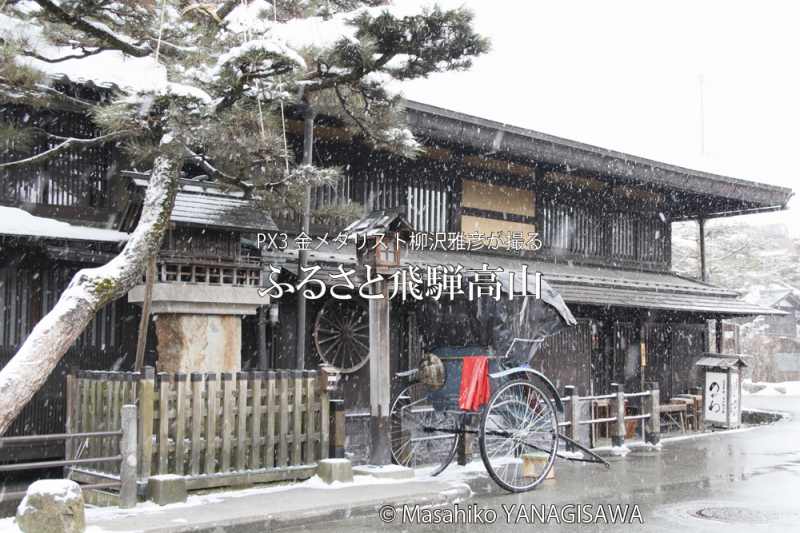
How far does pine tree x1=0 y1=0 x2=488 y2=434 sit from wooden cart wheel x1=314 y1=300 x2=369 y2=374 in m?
3.33

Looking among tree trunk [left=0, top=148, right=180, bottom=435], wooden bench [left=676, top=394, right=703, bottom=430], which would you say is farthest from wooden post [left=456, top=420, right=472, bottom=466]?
wooden bench [left=676, top=394, right=703, bottom=430]

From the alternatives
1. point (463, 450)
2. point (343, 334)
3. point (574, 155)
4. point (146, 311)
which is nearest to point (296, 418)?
point (146, 311)

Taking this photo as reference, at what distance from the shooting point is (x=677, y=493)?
1080cm

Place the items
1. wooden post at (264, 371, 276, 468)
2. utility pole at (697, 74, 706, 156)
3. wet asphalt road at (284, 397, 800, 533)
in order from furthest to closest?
utility pole at (697, 74, 706, 156) → wooden post at (264, 371, 276, 468) → wet asphalt road at (284, 397, 800, 533)

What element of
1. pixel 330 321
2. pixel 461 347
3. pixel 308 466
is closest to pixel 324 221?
pixel 330 321

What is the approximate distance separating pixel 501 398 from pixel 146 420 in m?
4.35

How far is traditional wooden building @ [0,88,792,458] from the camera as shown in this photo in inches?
451

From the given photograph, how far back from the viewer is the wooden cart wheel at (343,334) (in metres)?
14.0

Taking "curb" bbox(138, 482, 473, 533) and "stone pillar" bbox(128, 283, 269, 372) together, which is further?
"stone pillar" bbox(128, 283, 269, 372)

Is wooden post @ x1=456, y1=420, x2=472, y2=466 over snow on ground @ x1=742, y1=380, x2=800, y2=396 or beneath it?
over

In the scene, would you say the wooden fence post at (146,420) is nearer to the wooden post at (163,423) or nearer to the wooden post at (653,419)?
the wooden post at (163,423)

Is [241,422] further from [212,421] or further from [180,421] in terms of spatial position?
[180,421]

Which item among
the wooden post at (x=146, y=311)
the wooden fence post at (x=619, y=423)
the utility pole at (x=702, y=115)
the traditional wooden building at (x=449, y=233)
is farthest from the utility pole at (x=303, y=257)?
the utility pole at (x=702, y=115)

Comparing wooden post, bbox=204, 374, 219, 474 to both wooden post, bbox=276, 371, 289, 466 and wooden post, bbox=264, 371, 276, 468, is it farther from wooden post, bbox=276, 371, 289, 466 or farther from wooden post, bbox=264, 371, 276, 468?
wooden post, bbox=276, 371, 289, 466
